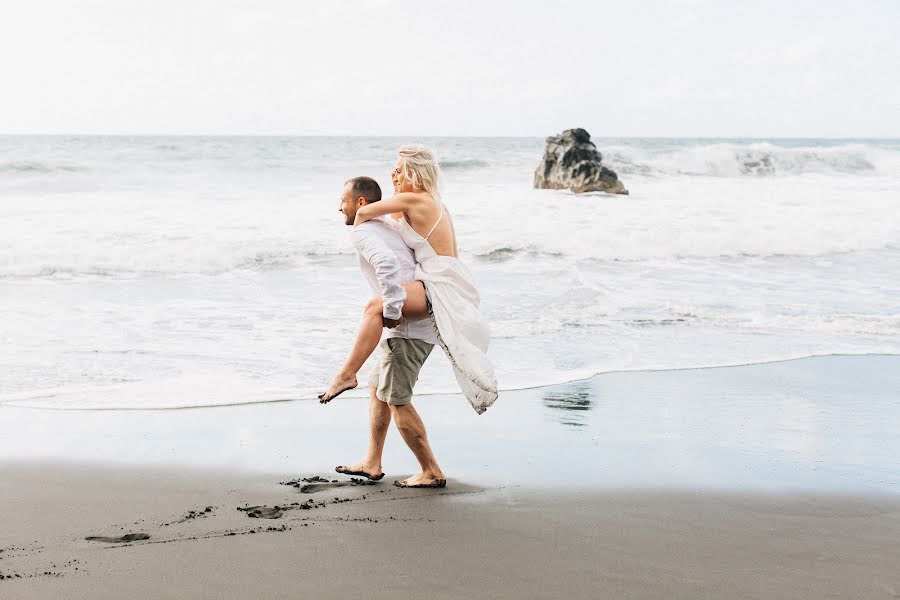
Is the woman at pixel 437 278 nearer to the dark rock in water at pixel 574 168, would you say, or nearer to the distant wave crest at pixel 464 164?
the dark rock in water at pixel 574 168

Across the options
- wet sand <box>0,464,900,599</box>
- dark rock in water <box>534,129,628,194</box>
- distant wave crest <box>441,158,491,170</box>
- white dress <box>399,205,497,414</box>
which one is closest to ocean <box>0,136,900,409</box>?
dark rock in water <box>534,129,628,194</box>

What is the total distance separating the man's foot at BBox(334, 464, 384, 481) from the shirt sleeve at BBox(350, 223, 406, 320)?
0.87m

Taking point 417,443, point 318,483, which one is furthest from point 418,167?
point 318,483

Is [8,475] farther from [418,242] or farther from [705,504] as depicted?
[705,504]

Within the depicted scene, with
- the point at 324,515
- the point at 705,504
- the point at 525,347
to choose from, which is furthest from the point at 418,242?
the point at 525,347

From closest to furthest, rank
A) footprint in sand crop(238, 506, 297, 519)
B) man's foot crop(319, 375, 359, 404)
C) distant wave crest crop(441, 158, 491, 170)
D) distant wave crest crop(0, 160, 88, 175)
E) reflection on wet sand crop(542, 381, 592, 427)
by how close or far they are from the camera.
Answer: footprint in sand crop(238, 506, 297, 519) < man's foot crop(319, 375, 359, 404) < reflection on wet sand crop(542, 381, 592, 427) < distant wave crest crop(0, 160, 88, 175) < distant wave crest crop(441, 158, 491, 170)

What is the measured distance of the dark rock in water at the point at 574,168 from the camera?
86.8 ft

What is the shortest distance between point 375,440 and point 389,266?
0.97 meters

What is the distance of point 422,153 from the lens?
178 inches

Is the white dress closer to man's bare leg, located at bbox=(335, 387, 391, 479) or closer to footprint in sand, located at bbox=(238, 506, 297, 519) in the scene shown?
man's bare leg, located at bbox=(335, 387, 391, 479)

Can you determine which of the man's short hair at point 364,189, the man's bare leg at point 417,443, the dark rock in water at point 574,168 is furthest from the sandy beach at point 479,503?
the dark rock in water at point 574,168

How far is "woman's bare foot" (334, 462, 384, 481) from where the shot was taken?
4625 mm

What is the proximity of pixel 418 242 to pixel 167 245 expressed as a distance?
10.8m

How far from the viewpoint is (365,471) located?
4637 millimetres
